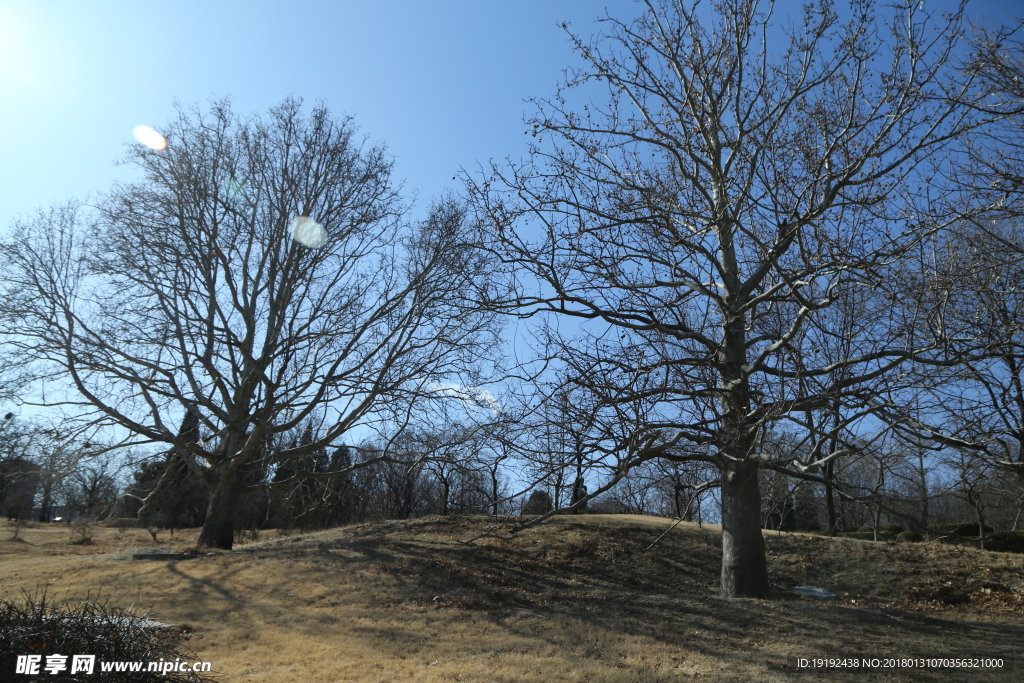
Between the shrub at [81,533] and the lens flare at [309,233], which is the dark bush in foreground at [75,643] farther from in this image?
the shrub at [81,533]

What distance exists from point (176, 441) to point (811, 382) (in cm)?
1591

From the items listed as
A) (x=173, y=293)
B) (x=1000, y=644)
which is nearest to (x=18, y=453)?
(x=173, y=293)

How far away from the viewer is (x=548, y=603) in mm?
12406

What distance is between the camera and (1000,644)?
878 cm

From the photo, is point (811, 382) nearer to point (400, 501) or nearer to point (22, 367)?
point (22, 367)

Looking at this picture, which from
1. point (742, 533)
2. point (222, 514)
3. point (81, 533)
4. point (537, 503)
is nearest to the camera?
point (537, 503)

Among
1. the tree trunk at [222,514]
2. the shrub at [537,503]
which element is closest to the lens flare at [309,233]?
the tree trunk at [222,514]

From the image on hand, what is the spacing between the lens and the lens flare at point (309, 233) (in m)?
18.1

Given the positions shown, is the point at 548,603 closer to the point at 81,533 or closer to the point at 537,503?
the point at 537,503

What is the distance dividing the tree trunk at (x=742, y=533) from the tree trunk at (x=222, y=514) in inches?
550

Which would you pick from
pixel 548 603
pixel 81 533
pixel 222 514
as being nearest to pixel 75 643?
pixel 548 603

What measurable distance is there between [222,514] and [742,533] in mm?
14617

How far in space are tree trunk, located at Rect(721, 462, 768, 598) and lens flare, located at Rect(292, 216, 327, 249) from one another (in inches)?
517

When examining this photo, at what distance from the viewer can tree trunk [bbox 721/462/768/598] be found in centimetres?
1052
